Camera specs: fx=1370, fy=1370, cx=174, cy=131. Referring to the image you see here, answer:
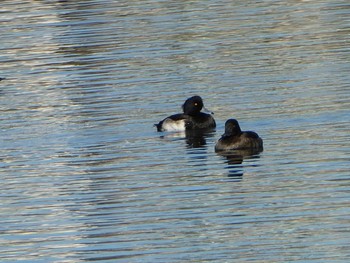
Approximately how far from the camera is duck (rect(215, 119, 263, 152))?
933 inches

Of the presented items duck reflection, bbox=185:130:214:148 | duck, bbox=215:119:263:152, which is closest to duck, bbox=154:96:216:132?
duck reflection, bbox=185:130:214:148

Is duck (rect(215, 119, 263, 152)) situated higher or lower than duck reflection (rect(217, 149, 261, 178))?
higher

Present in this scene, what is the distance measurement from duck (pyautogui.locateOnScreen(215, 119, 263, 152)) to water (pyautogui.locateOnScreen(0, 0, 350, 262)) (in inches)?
14.2

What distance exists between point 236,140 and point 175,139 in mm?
2108

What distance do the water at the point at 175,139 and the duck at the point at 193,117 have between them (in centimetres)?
23

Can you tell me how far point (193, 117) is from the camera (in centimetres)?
2695

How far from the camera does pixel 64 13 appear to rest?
47438mm

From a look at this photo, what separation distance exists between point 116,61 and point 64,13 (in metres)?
12.5

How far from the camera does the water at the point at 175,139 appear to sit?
1773 centimetres

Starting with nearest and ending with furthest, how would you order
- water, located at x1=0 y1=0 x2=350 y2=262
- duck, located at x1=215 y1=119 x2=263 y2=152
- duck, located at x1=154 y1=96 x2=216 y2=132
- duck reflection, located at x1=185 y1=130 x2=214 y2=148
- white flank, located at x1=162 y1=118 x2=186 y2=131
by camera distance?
water, located at x1=0 y1=0 x2=350 y2=262, duck, located at x1=215 y1=119 x2=263 y2=152, duck reflection, located at x1=185 y1=130 x2=214 y2=148, white flank, located at x1=162 y1=118 x2=186 y2=131, duck, located at x1=154 y1=96 x2=216 y2=132

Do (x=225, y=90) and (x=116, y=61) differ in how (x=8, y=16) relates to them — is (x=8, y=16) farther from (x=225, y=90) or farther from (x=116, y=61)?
(x=225, y=90)

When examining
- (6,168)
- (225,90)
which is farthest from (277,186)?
(225,90)

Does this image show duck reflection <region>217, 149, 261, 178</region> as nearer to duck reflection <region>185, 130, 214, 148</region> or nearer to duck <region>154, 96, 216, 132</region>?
duck reflection <region>185, 130, 214, 148</region>

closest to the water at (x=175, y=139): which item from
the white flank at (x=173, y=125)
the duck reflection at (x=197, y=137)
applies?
the duck reflection at (x=197, y=137)
